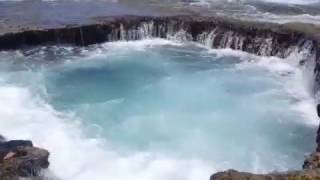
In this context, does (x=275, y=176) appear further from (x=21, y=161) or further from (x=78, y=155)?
(x=78, y=155)

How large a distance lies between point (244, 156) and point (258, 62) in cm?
619

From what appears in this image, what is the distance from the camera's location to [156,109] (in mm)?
15945

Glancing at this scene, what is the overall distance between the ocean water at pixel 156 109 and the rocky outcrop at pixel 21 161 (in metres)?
0.61

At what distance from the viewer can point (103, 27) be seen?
2023 centimetres

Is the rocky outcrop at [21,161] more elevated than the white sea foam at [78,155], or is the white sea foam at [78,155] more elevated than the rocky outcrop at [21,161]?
the rocky outcrop at [21,161]

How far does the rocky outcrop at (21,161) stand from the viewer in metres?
10.9

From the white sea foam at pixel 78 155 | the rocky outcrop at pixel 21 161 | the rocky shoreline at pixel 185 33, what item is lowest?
the white sea foam at pixel 78 155

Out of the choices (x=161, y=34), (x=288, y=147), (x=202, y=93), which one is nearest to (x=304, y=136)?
(x=288, y=147)

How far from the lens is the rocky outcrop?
35.9 ft

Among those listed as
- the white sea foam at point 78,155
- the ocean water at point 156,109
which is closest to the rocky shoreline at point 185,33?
the ocean water at point 156,109

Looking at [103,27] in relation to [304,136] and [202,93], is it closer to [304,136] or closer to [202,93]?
[202,93]

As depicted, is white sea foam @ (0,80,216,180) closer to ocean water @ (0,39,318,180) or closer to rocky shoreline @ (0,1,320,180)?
ocean water @ (0,39,318,180)

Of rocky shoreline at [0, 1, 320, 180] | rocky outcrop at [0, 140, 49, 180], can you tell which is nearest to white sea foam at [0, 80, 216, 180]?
rocky outcrop at [0, 140, 49, 180]

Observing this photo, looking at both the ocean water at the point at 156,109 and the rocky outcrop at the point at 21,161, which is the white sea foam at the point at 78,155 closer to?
the ocean water at the point at 156,109
